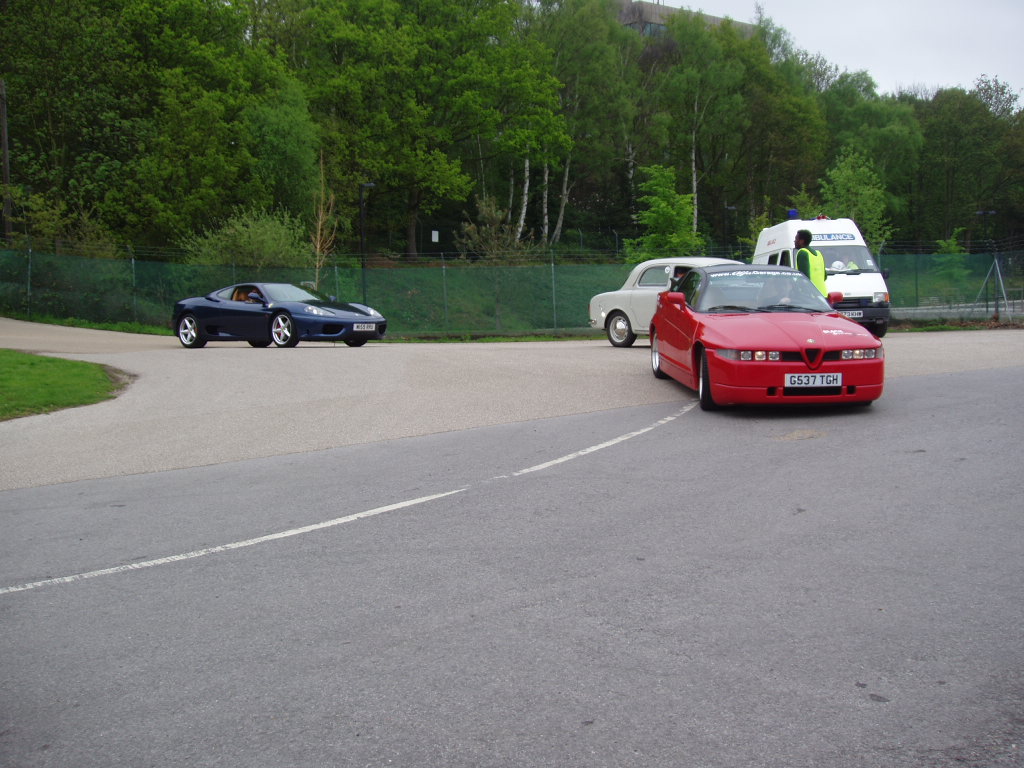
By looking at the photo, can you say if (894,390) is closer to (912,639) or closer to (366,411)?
(366,411)

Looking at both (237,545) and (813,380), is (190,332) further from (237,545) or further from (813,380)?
(237,545)

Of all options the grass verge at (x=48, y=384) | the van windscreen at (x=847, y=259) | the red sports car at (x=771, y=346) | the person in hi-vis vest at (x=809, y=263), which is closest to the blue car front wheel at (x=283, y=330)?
the grass verge at (x=48, y=384)

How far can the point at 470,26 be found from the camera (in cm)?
5678

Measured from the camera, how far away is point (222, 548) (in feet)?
17.7

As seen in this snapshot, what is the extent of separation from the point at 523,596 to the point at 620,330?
1496 centimetres

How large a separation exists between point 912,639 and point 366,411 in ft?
25.8

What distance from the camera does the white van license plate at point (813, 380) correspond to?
30.6ft

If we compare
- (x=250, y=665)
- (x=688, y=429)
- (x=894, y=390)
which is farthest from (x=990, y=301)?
(x=250, y=665)

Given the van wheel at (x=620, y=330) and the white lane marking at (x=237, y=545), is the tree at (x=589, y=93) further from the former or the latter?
the white lane marking at (x=237, y=545)

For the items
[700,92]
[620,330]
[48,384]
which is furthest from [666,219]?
[48,384]

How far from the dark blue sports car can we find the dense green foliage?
12120 mm

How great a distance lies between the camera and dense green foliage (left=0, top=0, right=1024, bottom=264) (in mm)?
44219

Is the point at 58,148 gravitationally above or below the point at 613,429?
above

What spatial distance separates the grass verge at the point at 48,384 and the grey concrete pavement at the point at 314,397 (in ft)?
1.01
